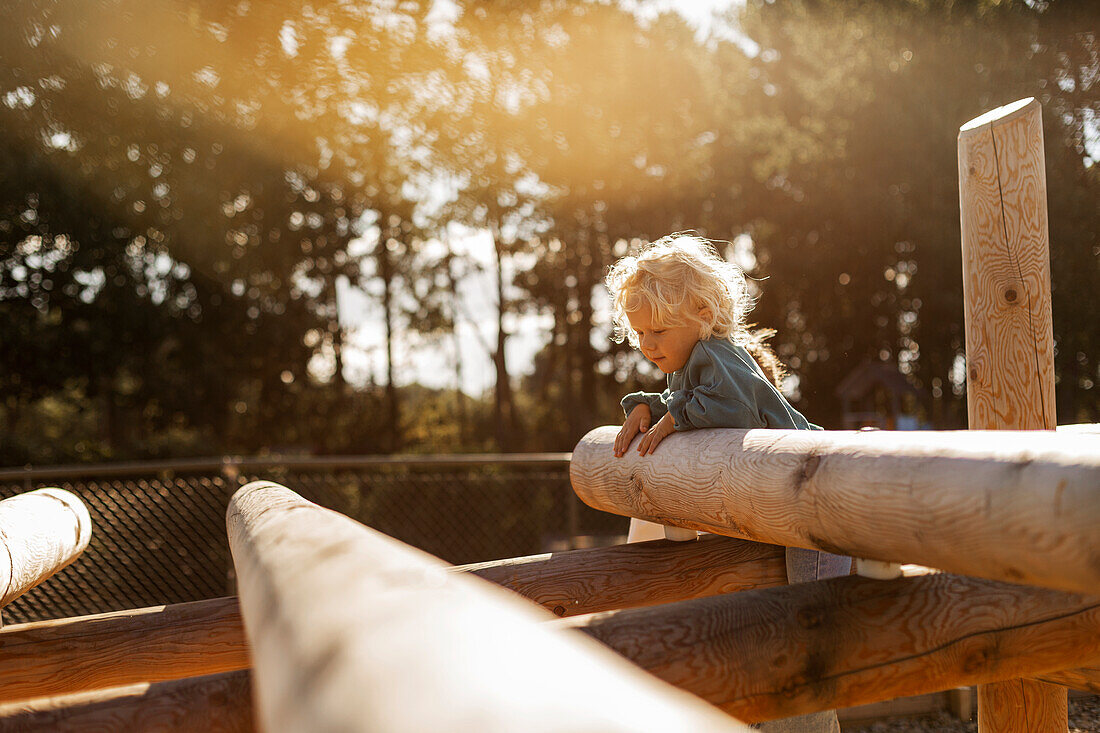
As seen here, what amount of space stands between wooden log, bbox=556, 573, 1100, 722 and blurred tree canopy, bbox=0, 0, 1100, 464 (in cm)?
1117

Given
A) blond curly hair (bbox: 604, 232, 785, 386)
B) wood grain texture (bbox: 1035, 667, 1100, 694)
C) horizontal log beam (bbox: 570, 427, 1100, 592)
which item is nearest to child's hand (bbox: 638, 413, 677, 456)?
horizontal log beam (bbox: 570, 427, 1100, 592)

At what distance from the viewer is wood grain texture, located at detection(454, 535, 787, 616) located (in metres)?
2.34

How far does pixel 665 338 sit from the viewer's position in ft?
9.05

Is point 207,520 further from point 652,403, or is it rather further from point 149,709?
point 149,709

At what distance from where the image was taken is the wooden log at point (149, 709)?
50.8 inches

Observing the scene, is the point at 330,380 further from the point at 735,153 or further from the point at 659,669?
the point at 659,669

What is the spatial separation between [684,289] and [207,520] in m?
5.36

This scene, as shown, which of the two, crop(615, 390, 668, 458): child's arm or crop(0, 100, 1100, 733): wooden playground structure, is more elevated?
crop(615, 390, 668, 458): child's arm

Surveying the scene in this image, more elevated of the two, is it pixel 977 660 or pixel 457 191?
pixel 457 191

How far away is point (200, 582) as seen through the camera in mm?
6578

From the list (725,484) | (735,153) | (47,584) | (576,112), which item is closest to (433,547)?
(47,584)

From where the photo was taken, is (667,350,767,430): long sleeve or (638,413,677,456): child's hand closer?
(667,350,767,430): long sleeve

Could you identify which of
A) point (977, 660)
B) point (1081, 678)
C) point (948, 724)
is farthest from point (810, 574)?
point (948, 724)

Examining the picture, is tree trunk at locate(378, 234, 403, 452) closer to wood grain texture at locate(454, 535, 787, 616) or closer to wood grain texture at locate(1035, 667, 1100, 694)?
wood grain texture at locate(454, 535, 787, 616)
